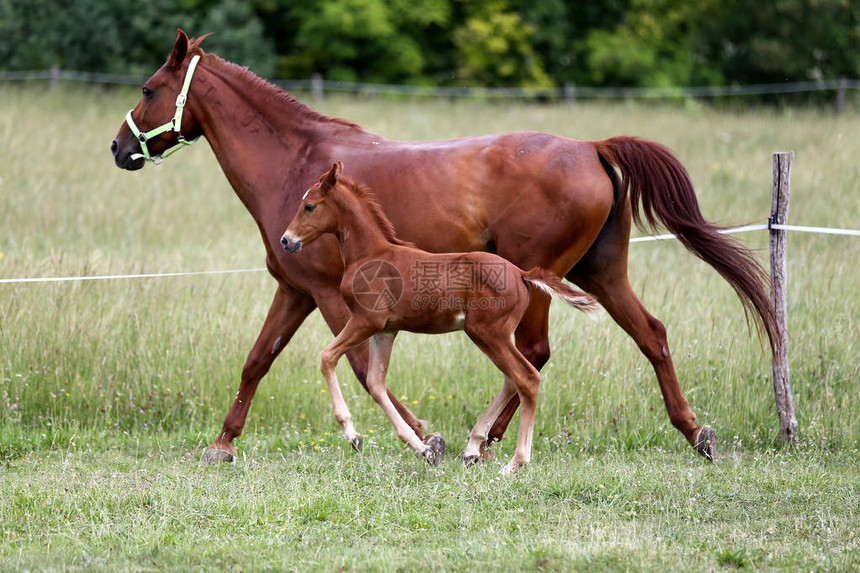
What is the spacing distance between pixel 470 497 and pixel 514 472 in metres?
0.47

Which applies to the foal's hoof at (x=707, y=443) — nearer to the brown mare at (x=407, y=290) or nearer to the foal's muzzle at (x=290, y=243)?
the brown mare at (x=407, y=290)

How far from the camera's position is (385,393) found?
5.12 meters

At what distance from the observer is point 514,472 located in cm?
505

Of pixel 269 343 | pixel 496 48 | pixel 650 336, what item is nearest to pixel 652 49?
pixel 496 48

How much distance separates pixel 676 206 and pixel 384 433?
2.42m

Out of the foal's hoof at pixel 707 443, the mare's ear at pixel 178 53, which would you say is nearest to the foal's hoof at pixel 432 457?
the foal's hoof at pixel 707 443

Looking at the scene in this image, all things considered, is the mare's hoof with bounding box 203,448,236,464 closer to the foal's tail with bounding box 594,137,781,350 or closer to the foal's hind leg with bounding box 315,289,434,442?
the foal's hind leg with bounding box 315,289,434,442

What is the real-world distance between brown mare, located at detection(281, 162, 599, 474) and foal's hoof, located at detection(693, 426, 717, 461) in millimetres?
1193

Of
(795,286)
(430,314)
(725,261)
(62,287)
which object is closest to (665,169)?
(725,261)

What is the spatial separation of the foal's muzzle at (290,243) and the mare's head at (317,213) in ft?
0.10

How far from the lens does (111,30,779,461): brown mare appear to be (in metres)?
5.51

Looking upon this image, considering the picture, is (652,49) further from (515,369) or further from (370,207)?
Answer: (515,369)

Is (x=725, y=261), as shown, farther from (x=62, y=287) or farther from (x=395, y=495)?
(x=62, y=287)

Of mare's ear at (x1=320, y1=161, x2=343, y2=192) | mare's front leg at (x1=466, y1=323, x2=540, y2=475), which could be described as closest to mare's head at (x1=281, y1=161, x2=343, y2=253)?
mare's ear at (x1=320, y1=161, x2=343, y2=192)
